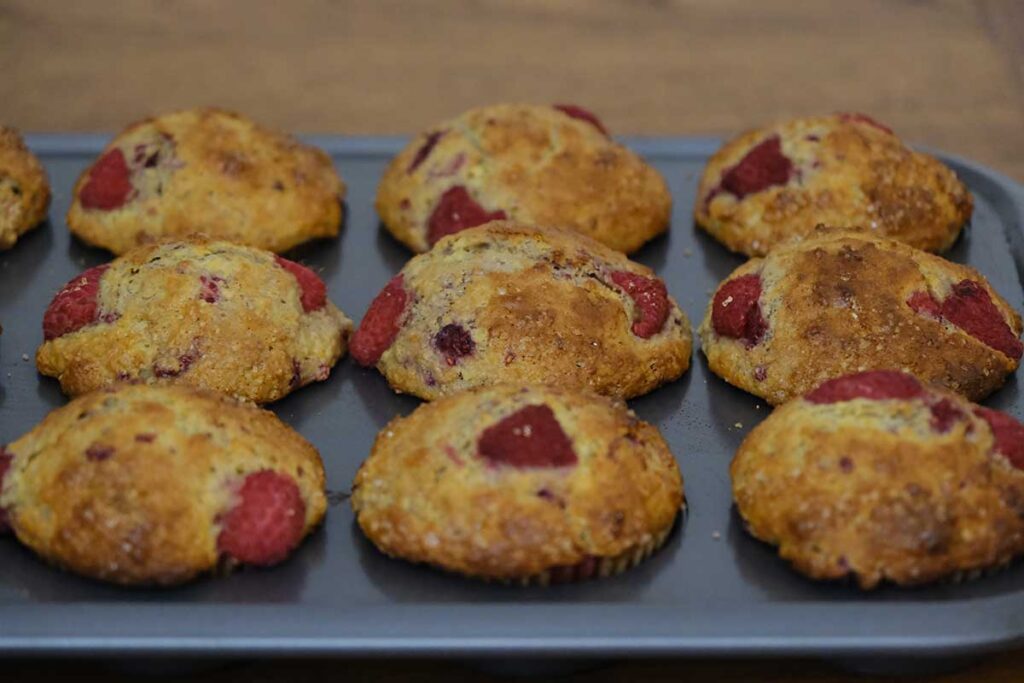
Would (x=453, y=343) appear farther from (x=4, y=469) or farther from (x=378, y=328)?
(x=4, y=469)

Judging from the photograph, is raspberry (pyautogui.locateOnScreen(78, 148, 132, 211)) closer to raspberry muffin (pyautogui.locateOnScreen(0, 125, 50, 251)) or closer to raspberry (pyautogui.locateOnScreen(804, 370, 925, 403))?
raspberry muffin (pyautogui.locateOnScreen(0, 125, 50, 251))

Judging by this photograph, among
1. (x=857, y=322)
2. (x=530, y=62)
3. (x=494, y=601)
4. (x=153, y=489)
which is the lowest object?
(x=530, y=62)

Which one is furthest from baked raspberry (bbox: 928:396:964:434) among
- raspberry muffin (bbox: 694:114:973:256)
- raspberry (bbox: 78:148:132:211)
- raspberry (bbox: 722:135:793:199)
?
raspberry (bbox: 78:148:132:211)

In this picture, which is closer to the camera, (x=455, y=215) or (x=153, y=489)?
(x=153, y=489)

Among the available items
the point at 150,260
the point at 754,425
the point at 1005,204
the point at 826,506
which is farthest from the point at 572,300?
the point at 1005,204

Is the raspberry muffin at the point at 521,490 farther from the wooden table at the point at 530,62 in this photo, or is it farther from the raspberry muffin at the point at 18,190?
the wooden table at the point at 530,62

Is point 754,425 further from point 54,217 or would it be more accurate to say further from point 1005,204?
point 54,217

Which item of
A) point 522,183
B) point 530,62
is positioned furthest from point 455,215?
point 530,62
